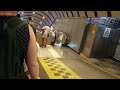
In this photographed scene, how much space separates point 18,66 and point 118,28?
996 centimetres

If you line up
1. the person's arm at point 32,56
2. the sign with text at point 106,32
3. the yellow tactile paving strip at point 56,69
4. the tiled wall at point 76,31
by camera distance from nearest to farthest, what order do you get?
the person's arm at point 32,56, the yellow tactile paving strip at point 56,69, the sign with text at point 106,32, the tiled wall at point 76,31

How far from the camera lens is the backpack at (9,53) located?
1.63 m

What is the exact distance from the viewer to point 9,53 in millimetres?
1644

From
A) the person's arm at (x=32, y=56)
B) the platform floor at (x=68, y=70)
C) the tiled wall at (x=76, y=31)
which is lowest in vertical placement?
the platform floor at (x=68, y=70)

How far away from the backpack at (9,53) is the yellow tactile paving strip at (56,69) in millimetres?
4875

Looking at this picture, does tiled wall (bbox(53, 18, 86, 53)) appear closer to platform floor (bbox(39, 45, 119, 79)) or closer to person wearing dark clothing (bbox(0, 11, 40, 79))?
platform floor (bbox(39, 45, 119, 79))

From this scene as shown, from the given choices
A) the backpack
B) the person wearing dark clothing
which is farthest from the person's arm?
the backpack

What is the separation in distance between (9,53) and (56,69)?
611 cm

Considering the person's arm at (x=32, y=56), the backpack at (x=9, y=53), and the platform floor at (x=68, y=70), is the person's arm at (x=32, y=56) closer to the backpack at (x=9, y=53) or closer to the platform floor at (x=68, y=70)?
the backpack at (x=9, y=53)

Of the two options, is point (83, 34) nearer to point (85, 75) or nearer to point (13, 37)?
point (85, 75)

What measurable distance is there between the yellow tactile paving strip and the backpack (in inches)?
192

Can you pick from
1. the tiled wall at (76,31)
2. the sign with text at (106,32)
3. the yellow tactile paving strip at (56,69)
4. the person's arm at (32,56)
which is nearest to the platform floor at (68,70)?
the yellow tactile paving strip at (56,69)

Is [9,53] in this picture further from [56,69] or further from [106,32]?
[106,32]
